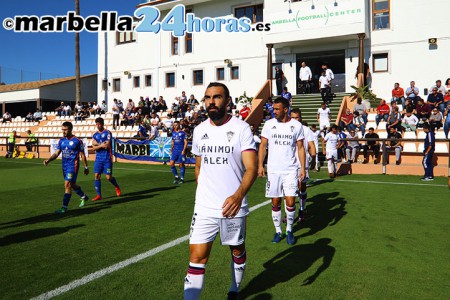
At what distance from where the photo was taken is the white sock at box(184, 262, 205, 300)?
316cm

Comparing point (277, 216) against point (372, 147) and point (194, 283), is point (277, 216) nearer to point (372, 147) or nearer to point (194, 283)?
point (194, 283)

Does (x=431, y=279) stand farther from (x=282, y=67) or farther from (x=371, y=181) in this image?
(x=282, y=67)

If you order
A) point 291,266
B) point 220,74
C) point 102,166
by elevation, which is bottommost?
point 291,266

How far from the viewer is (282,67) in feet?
84.8

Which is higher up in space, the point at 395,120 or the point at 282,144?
the point at 395,120

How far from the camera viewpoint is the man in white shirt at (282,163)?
19.0ft

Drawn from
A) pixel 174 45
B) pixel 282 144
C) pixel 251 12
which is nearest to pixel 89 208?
pixel 282 144

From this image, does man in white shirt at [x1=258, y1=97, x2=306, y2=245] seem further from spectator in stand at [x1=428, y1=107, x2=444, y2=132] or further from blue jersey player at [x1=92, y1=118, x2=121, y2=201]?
spectator in stand at [x1=428, y1=107, x2=444, y2=132]

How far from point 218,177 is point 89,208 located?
6262 mm

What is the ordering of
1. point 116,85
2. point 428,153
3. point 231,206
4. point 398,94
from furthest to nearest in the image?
1. point 116,85
2. point 398,94
3. point 428,153
4. point 231,206


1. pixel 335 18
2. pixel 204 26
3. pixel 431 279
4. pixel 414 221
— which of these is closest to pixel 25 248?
pixel 431 279

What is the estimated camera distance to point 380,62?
22828 mm

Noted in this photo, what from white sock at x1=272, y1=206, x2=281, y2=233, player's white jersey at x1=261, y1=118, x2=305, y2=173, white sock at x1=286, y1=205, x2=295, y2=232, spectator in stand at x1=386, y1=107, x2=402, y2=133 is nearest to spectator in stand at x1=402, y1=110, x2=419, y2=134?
spectator in stand at x1=386, y1=107, x2=402, y2=133

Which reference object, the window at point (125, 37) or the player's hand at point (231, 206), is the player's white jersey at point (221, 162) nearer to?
the player's hand at point (231, 206)
